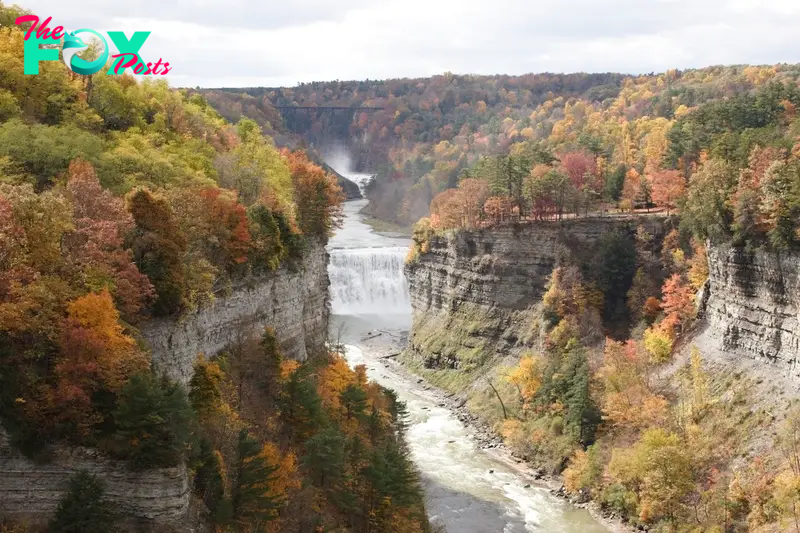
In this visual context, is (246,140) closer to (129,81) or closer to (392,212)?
(129,81)

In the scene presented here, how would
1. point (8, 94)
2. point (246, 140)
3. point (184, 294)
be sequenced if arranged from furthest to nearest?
1. point (246, 140)
2. point (8, 94)
3. point (184, 294)

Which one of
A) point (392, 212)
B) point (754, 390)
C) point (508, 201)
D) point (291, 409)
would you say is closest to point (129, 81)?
point (291, 409)

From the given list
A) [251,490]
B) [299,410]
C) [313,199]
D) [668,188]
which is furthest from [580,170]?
[251,490]

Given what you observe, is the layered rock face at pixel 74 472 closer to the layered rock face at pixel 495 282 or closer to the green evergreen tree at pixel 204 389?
the green evergreen tree at pixel 204 389

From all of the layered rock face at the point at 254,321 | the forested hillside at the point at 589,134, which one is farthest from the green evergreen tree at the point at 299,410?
the forested hillside at the point at 589,134

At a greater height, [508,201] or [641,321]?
[508,201]

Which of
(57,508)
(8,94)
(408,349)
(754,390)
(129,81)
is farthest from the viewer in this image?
(408,349)

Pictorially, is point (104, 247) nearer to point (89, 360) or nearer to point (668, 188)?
point (89, 360)
